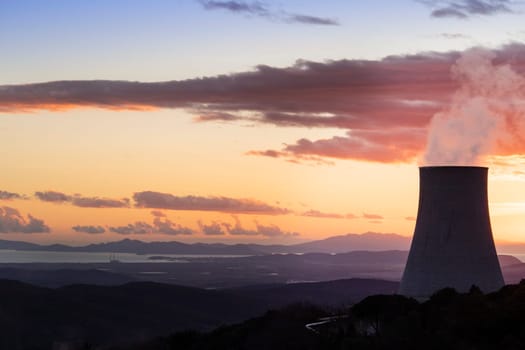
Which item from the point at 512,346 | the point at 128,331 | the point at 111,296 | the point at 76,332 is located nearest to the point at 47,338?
the point at 76,332

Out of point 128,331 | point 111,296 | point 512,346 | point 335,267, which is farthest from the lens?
point 335,267

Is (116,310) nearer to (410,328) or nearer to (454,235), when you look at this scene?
(454,235)

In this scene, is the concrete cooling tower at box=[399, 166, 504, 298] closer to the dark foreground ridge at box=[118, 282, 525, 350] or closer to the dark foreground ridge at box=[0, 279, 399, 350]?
the dark foreground ridge at box=[118, 282, 525, 350]

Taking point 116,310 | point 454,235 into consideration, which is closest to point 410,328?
point 454,235

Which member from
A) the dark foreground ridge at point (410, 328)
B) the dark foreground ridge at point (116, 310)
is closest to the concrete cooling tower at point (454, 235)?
the dark foreground ridge at point (410, 328)

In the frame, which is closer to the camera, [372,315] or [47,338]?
[372,315]

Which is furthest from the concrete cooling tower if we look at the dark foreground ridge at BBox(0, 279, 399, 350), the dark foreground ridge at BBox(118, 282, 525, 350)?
the dark foreground ridge at BBox(0, 279, 399, 350)

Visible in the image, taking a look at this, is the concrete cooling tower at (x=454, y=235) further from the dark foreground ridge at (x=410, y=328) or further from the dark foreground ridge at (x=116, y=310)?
the dark foreground ridge at (x=116, y=310)

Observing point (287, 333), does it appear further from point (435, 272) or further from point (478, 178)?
point (478, 178)
